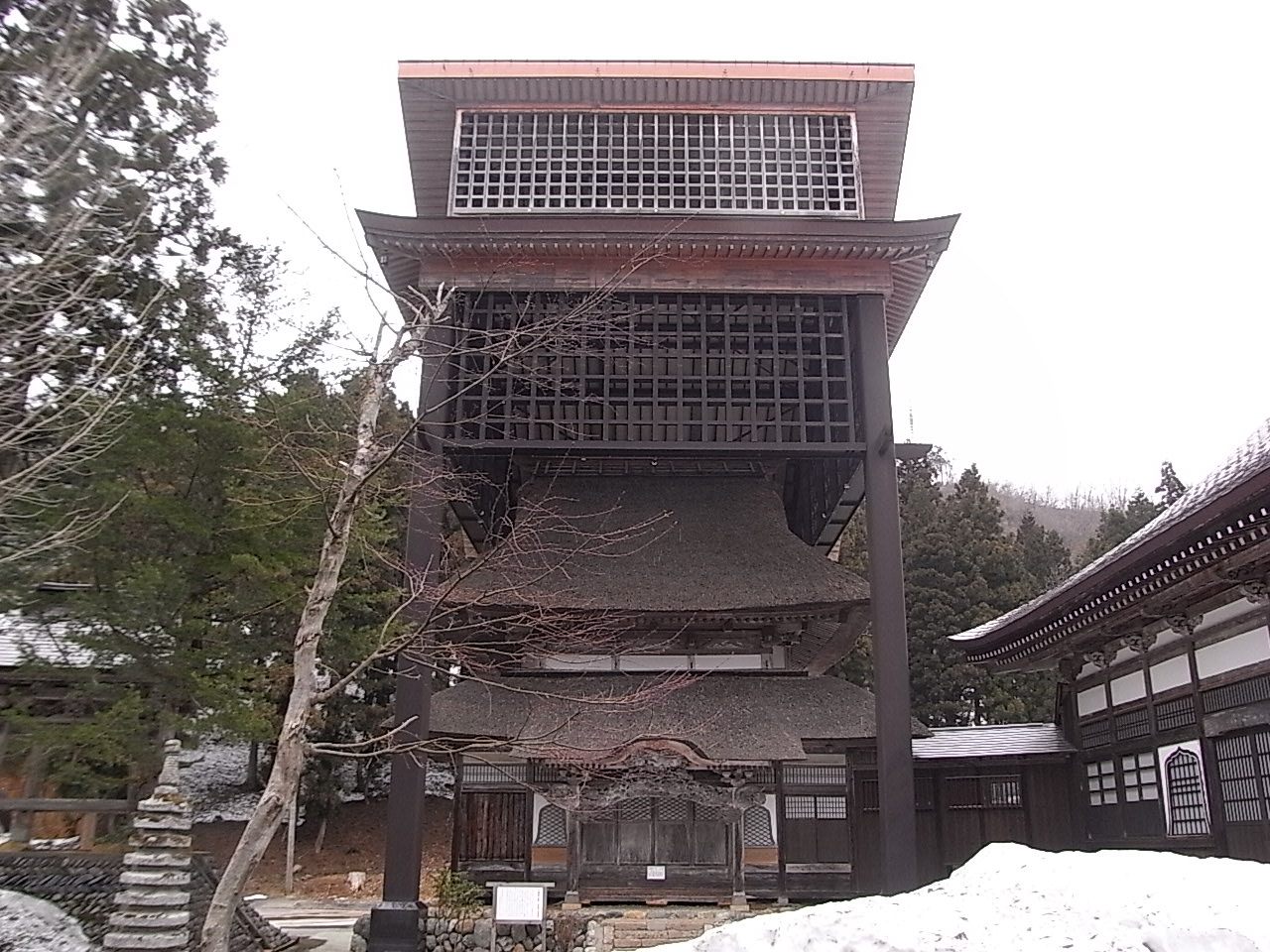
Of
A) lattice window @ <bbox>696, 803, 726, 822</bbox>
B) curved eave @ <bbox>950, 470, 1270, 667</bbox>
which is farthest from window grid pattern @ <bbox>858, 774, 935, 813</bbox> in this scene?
lattice window @ <bbox>696, 803, 726, 822</bbox>

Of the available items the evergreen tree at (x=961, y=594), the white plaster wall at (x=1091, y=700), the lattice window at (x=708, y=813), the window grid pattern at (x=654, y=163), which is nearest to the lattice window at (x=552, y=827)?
the lattice window at (x=708, y=813)

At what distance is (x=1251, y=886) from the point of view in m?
3.99

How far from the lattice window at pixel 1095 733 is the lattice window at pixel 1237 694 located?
336 centimetres

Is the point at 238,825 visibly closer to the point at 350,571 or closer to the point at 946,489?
the point at 350,571

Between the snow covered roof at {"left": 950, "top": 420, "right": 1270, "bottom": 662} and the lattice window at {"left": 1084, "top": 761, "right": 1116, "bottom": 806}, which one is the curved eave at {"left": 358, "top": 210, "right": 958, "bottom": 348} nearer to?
the snow covered roof at {"left": 950, "top": 420, "right": 1270, "bottom": 662}

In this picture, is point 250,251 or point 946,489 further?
point 946,489

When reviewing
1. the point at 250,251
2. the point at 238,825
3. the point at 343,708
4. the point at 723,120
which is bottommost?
the point at 238,825

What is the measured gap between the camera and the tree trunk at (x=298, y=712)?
7.11 metres

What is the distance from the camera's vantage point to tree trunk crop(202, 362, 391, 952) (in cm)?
711

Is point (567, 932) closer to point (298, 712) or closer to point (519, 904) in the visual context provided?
point (519, 904)

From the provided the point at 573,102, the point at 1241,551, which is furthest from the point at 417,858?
the point at 573,102

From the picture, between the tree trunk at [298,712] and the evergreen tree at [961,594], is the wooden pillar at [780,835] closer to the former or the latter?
the tree trunk at [298,712]

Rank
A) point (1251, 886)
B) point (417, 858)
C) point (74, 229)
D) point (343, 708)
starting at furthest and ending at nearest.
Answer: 1. point (343, 708)
2. point (417, 858)
3. point (74, 229)
4. point (1251, 886)

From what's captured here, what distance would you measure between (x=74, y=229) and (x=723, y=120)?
11.2 meters
